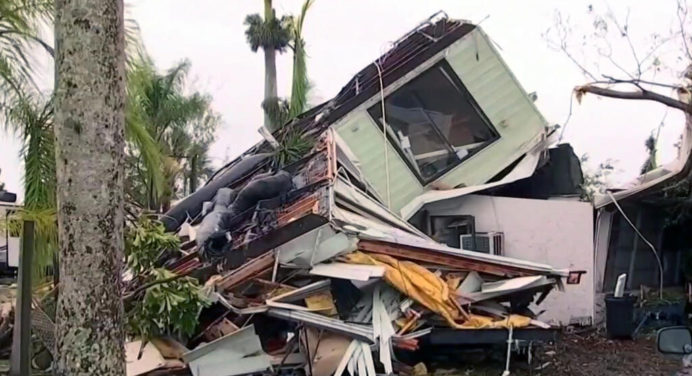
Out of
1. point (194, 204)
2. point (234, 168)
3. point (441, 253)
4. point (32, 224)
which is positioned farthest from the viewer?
point (234, 168)

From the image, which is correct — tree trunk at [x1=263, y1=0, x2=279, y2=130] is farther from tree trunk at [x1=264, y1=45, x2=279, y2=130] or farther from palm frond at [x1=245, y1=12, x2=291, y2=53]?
palm frond at [x1=245, y1=12, x2=291, y2=53]

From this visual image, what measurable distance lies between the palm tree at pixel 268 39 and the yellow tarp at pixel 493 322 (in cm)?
1533

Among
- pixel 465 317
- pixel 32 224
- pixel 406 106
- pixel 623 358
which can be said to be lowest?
pixel 623 358

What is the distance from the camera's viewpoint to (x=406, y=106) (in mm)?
12672

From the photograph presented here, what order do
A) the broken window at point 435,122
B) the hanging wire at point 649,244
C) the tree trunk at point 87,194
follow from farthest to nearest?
the hanging wire at point 649,244 < the broken window at point 435,122 < the tree trunk at point 87,194

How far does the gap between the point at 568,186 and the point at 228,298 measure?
760 centimetres

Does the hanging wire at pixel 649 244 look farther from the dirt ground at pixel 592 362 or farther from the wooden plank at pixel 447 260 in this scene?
the wooden plank at pixel 447 260

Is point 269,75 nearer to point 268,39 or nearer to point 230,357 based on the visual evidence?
point 268,39

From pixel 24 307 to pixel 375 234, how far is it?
4.72 metres

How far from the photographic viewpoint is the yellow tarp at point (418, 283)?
8742mm

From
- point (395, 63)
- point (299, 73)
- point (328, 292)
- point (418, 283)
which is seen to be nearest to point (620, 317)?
point (418, 283)

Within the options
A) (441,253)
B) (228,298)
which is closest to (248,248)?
(228,298)

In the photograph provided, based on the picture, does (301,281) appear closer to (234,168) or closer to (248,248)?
(248,248)

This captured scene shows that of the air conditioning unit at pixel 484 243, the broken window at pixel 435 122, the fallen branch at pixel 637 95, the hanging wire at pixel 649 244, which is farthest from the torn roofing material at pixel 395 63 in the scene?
the hanging wire at pixel 649 244
